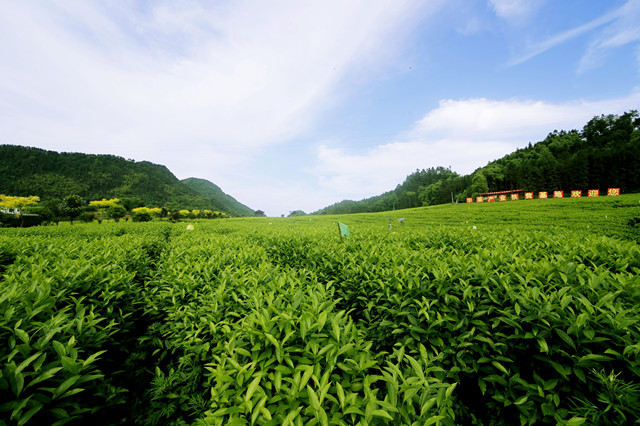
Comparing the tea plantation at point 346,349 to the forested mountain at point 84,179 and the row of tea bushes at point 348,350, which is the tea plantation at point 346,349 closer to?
the row of tea bushes at point 348,350

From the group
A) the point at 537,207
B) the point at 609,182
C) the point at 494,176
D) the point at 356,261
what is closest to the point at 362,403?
the point at 356,261

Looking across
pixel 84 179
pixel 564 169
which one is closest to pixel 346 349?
pixel 564 169

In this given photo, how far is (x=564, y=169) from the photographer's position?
41.4 metres

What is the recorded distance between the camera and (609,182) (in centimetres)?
3638

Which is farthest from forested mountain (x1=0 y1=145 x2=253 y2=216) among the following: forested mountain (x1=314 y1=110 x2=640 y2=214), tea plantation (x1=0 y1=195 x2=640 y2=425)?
forested mountain (x1=314 y1=110 x2=640 y2=214)

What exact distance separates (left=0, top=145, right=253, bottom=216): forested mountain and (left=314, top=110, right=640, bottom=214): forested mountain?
66643 mm

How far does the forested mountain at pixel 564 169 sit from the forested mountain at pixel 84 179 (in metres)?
66.6

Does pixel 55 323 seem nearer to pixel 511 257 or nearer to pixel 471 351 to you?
pixel 471 351

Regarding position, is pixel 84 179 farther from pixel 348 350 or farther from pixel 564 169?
pixel 564 169

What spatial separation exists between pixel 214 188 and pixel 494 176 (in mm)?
125880

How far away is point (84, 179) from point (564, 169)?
114384mm

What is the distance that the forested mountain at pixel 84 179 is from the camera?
56.9 m

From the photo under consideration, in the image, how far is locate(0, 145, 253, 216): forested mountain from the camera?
56.9 meters

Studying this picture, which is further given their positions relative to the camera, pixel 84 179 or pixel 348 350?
pixel 84 179
